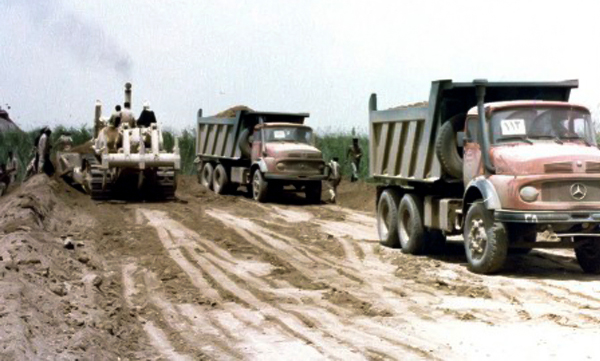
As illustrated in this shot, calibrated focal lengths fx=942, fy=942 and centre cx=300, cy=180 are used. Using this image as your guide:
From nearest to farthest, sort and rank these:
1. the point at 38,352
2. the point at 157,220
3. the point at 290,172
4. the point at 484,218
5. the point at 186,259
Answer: the point at 38,352
the point at 484,218
the point at 186,259
the point at 157,220
the point at 290,172

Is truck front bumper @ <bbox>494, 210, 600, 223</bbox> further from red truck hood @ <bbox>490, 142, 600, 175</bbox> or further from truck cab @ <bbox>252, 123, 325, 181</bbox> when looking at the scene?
truck cab @ <bbox>252, 123, 325, 181</bbox>

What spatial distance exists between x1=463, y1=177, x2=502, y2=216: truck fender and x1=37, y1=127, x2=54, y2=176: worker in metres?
19.2

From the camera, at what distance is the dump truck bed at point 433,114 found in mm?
13984

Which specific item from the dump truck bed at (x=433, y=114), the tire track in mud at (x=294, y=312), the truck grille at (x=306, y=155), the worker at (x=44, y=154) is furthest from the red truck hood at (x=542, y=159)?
the worker at (x=44, y=154)

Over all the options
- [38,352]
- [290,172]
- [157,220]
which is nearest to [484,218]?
[38,352]

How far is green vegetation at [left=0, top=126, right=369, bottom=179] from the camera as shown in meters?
37.9

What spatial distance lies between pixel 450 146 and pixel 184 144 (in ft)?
103

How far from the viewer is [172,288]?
11.7m

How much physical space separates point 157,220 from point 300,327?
38.3 ft

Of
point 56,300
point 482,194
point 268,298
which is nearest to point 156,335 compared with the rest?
point 56,300

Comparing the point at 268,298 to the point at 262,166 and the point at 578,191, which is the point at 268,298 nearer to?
the point at 578,191

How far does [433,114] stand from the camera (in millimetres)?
14023

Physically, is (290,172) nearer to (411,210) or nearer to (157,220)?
(157,220)

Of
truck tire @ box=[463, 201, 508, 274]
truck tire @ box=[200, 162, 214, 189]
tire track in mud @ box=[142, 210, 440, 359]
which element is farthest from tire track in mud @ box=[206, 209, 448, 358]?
truck tire @ box=[200, 162, 214, 189]
